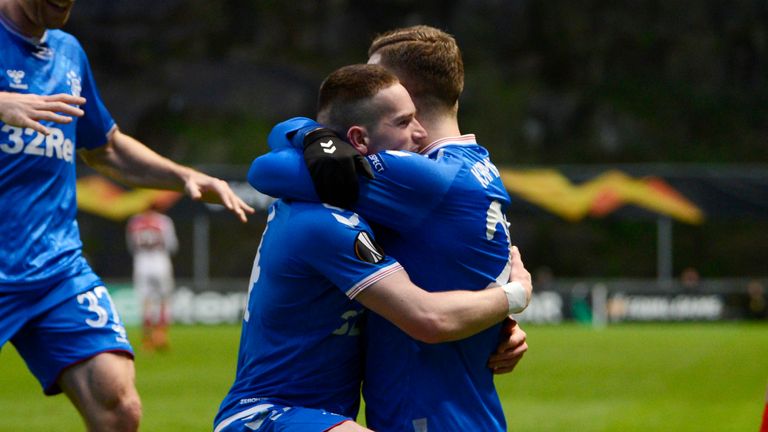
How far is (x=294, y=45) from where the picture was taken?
37562 mm

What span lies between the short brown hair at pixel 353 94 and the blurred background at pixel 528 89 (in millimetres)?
27781

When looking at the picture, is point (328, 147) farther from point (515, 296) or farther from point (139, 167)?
point (139, 167)

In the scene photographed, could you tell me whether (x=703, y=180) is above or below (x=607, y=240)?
above

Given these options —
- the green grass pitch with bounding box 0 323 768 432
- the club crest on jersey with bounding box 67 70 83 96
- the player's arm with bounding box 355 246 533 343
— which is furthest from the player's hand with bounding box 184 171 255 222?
the green grass pitch with bounding box 0 323 768 432

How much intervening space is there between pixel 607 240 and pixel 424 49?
31.6m

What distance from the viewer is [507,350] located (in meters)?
3.68

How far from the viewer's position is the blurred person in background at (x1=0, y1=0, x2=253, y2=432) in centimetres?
479

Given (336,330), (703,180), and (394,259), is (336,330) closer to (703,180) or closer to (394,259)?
(394,259)

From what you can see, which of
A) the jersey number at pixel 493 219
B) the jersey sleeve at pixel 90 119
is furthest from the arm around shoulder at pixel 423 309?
the jersey sleeve at pixel 90 119

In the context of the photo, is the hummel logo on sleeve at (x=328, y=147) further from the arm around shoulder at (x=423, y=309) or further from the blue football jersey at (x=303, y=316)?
the arm around shoulder at (x=423, y=309)

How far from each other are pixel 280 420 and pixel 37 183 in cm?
207

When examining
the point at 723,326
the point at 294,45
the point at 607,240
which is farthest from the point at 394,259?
the point at 294,45

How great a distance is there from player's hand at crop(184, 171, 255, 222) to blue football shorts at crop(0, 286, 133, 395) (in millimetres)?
619

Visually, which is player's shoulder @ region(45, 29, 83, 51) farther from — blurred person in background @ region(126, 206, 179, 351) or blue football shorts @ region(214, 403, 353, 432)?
blurred person in background @ region(126, 206, 179, 351)
